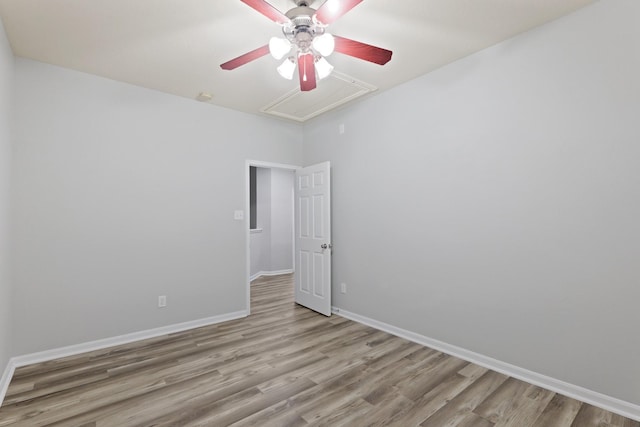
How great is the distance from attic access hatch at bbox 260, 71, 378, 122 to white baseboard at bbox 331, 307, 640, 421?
2.70m

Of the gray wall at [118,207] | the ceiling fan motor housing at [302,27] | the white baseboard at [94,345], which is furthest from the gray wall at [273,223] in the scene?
the ceiling fan motor housing at [302,27]

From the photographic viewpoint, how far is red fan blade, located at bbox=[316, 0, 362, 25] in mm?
1603

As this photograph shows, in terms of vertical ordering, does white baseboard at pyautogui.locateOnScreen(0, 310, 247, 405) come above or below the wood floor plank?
above

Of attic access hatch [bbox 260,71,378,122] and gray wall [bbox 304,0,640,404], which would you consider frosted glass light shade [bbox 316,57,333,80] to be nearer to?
attic access hatch [bbox 260,71,378,122]

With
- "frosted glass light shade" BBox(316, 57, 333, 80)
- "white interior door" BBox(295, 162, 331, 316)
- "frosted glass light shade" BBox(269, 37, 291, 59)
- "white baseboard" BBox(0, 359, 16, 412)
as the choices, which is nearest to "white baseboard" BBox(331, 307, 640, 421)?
"white interior door" BBox(295, 162, 331, 316)

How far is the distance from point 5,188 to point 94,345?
1643mm

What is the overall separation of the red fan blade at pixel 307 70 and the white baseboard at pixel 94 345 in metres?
3.01

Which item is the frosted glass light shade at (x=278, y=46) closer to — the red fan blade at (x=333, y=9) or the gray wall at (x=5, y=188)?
the red fan blade at (x=333, y=9)

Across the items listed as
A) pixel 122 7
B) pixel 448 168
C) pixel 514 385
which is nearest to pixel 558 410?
pixel 514 385

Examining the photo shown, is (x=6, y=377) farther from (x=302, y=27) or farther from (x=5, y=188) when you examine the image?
(x=302, y=27)

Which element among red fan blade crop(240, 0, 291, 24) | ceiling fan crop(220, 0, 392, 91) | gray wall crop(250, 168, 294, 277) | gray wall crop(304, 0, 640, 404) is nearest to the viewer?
red fan blade crop(240, 0, 291, 24)

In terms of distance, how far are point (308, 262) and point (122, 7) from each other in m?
3.36

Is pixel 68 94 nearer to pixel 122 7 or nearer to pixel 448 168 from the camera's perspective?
pixel 122 7

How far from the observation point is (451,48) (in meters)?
2.67
